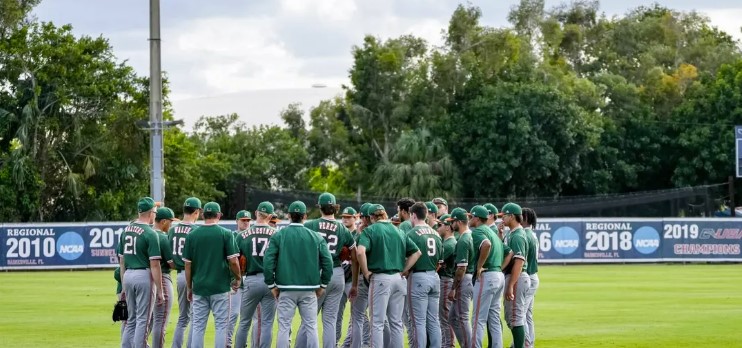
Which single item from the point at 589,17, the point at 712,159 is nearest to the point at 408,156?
the point at 712,159

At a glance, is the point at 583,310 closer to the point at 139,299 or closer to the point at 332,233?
the point at 332,233

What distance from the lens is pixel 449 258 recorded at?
671 inches

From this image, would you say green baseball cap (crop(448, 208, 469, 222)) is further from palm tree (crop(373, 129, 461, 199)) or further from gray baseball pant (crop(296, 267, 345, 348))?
palm tree (crop(373, 129, 461, 199))

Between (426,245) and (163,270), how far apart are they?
3457mm

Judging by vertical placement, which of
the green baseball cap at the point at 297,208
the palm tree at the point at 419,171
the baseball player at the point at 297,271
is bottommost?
the baseball player at the point at 297,271

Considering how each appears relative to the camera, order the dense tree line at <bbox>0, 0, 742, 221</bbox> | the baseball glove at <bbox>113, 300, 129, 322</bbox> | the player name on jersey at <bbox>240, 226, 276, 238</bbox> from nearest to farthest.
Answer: the baseball glove at <bbox>113, 300, 129, 322</bbox>
the player name on jersey at <bbox>240, 226, 276, 238</bbox>
the dense tree line at <bbox>0, 0, 742, 221</bbox>

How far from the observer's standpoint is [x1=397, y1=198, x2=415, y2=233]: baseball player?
56.5ft

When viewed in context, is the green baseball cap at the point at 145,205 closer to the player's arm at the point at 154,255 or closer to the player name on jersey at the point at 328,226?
the player's arm at the point at 154,255

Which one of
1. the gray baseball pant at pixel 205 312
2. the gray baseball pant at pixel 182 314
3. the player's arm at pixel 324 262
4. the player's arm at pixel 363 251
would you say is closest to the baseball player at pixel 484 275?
the player's arm at pixel 363 251

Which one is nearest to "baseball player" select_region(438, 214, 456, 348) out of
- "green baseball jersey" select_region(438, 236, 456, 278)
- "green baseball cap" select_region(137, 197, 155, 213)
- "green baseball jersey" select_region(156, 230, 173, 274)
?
"green baseball jersey" select_region(438, 236, 456, 278)

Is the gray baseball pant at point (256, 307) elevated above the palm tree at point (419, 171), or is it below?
below

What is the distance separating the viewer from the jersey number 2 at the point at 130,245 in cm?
1574

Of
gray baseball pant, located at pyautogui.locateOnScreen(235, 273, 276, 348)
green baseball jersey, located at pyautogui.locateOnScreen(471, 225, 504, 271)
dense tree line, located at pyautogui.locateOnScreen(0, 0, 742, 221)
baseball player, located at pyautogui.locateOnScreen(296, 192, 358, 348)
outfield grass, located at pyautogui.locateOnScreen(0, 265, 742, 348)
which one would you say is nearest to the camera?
baseball player, located at pyautogui.locateOnScreen(296, 192, 358, 348)

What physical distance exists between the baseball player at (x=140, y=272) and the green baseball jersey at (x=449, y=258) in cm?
381
